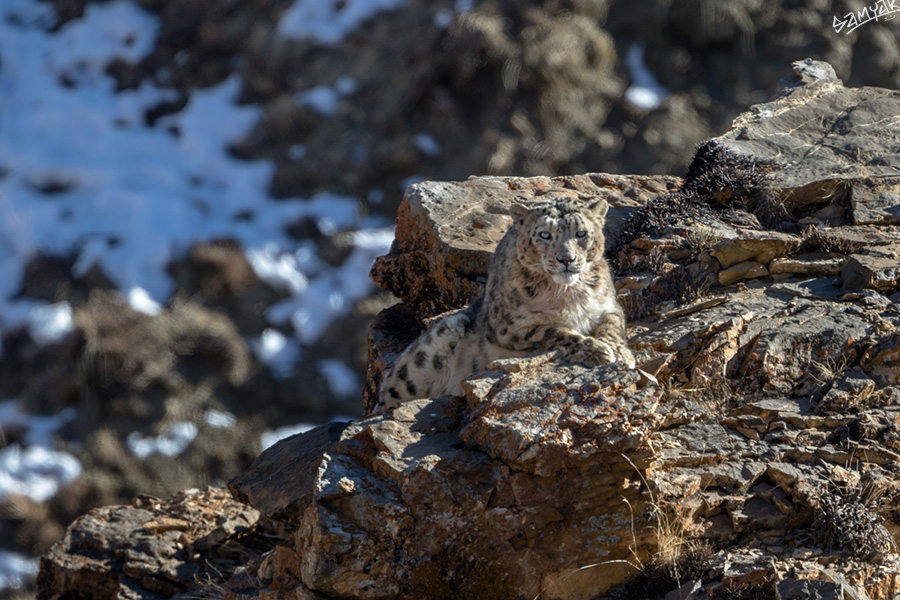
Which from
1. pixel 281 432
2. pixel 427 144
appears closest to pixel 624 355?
pixel 281 432

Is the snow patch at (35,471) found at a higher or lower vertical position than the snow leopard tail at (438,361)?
lower

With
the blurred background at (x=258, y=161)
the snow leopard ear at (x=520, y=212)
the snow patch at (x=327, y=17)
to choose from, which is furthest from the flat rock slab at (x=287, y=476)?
the snow patch at (x=327, y=17)

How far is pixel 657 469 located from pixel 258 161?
2126 cm

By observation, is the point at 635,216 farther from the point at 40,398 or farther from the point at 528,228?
the point at 40,398

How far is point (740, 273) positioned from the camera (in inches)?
354

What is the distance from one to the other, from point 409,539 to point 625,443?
158cm

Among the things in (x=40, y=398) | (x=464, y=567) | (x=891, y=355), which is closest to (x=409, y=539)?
(x=464, y=567)

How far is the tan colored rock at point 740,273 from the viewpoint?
8984mm

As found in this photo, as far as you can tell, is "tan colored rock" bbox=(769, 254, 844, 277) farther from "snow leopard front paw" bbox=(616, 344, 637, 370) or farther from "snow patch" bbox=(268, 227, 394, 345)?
"snow patch" bbox=(268, 227, 394, 345)

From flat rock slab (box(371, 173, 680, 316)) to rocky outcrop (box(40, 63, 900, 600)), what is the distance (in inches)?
90.9

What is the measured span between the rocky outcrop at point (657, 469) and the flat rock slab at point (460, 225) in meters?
2.31

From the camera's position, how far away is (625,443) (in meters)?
5.98

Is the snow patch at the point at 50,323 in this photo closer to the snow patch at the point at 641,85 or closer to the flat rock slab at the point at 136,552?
the flat rock slab at the point at 136,552

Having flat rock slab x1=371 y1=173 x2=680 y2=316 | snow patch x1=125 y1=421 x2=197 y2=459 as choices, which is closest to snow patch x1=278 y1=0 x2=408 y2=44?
snow patch x1=125 y1=421 x2=197 y2=459
